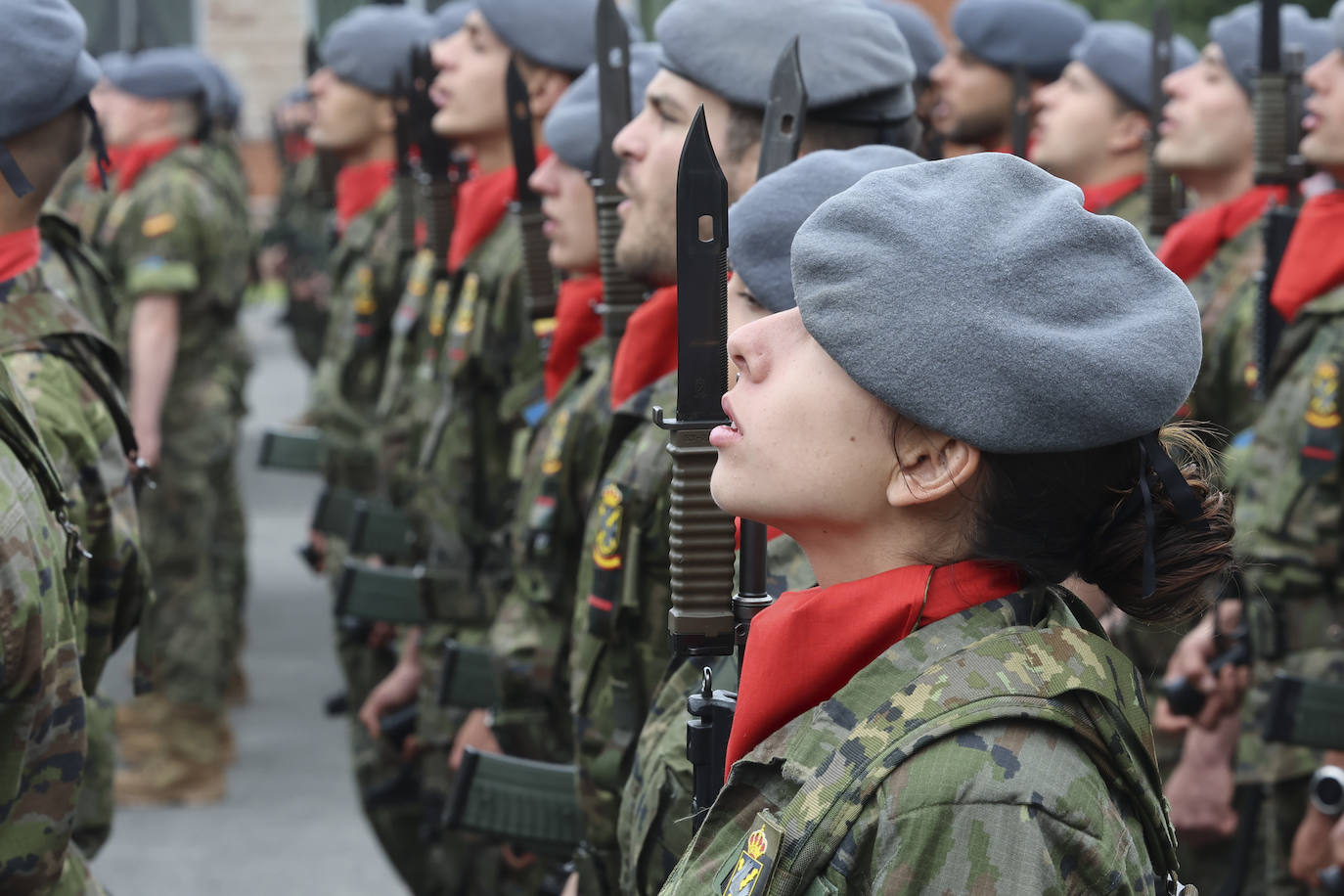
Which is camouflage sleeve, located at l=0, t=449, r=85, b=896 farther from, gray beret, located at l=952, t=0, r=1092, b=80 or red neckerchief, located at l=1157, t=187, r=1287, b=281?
gray beret, located at l=952, t=0, r=1092, b=80

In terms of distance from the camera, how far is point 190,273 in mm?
6359

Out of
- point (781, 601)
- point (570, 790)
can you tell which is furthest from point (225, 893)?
point (781, 601)

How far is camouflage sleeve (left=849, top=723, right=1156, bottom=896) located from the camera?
1.41 meters

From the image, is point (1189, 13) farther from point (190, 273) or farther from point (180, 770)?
point (180, 770)

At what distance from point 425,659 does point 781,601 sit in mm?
3491

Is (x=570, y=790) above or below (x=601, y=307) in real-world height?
below

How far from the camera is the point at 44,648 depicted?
7.57 ft

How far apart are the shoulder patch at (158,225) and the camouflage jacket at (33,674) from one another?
4002 millimetres

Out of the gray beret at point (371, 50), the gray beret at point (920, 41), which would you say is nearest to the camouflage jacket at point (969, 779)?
the gray beret at point (920, 41)

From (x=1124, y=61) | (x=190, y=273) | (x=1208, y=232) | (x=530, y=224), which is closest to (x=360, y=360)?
(x=190, y=273)

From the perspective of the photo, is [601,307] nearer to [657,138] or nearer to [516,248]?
[657,138]

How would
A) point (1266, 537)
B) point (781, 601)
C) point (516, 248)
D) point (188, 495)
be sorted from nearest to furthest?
point (781, 601) < point (1266, 537) < point (516, 248) < point (188, 495)

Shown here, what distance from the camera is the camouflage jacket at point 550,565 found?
11.5ft

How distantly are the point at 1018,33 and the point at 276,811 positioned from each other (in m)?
3.89
